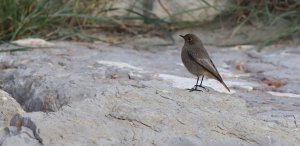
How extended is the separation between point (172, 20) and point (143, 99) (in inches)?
135

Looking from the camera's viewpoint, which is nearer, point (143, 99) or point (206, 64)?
point (143, 99)

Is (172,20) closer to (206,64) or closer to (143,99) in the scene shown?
(206,64)

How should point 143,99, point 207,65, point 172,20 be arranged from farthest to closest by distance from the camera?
point 172,20
point 207,65
point 143,99

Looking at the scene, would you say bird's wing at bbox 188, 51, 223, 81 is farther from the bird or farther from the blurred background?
the blurred background

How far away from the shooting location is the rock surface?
10.4 ft

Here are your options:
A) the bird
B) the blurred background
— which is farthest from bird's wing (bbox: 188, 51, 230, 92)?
the blurred background

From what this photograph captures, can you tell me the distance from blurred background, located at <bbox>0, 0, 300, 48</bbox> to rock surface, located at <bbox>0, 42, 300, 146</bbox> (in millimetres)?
470

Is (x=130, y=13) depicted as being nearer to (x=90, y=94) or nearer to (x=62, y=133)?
(x=90, y=94)

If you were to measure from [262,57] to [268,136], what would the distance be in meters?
2.76

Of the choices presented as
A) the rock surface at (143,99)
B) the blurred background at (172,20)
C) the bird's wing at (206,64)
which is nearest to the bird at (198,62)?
the bird's wing at (206,64)

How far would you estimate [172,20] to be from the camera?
6.99 meters

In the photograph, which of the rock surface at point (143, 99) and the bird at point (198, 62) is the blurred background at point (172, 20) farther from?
the bird at point (198, 62)

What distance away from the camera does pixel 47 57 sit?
5.20 metres

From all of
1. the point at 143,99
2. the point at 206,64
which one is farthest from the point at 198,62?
the point at 143,99
